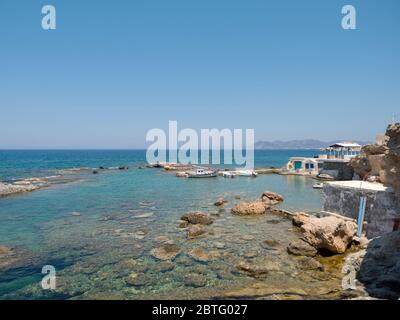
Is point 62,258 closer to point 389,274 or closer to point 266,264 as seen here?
point 266,264

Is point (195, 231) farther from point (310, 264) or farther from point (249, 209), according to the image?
point (310, 264)

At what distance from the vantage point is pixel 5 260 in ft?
51.8

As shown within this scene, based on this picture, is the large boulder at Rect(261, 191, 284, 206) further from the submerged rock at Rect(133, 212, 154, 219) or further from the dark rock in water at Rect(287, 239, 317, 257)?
the dark rock in water at Rect(287, 239, 317, 257)

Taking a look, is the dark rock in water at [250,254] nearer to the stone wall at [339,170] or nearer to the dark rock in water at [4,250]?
the dark rock in water at [4,250]

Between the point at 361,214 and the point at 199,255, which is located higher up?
the point at 361,214

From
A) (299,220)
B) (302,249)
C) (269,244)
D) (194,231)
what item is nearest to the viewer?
(302,249)

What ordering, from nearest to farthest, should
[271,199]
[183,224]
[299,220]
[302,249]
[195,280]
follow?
[195,280], [302,249], [299,220], [183,224], [271,199]

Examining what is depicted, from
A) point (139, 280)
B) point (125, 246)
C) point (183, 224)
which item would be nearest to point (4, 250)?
point (125, 246)

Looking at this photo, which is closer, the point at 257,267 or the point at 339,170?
the point at 257,267

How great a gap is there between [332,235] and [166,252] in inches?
366

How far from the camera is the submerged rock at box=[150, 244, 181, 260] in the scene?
1612cm

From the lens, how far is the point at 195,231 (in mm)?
20172

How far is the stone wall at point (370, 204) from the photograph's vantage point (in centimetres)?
1591
